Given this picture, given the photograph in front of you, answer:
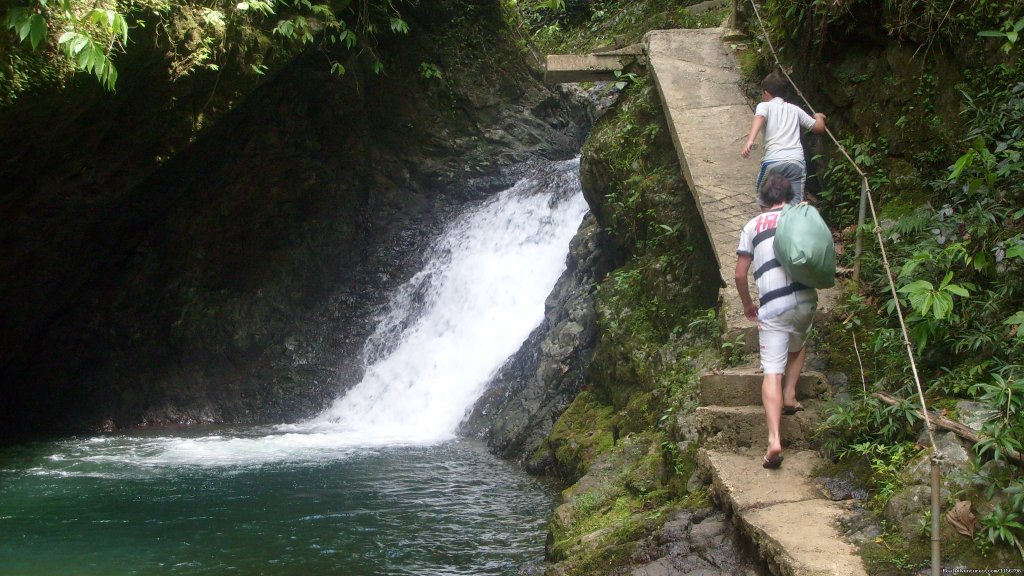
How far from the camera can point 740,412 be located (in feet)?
14.7

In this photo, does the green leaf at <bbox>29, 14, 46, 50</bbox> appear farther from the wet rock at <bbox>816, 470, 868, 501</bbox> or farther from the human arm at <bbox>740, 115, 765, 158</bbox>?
the wet rock at <bbox>816, 470, 868, 501</bbox>

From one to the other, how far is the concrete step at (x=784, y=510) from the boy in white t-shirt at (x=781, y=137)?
2088mm

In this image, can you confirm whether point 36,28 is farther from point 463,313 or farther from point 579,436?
point 463,313

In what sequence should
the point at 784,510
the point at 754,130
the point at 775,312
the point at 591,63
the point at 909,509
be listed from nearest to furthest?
the point at 909,509, the point at 784,510, the point at 775,312, the point at 754,130, the point at 591,63

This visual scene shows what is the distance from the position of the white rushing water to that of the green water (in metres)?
0.53

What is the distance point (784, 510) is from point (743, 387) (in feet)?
3.40

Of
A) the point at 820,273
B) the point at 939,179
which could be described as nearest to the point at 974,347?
the point at 820,273

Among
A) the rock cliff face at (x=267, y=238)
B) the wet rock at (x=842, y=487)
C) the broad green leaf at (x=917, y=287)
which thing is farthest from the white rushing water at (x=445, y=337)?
the broad green leaf at (x=917, y=287)

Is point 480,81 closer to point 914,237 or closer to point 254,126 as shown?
Answer: point 254,126

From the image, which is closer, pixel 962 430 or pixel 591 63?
pixel 962 430

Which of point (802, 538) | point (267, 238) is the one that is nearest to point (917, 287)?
point (802, 538)

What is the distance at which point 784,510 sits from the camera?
146 inches

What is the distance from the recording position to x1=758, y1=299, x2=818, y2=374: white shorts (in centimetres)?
419

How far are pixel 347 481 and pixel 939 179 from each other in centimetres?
577
